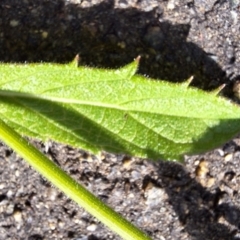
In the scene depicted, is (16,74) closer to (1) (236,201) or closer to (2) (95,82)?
(2) (95,82)

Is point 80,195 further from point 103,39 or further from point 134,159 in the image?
point 103,39

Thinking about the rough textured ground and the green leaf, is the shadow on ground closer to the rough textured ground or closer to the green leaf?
the rough textured ground

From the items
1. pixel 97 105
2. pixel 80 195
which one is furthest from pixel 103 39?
pixel 80 195

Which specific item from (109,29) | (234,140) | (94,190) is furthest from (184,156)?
(109,29)

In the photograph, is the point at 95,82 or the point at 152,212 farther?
the point at 152,212

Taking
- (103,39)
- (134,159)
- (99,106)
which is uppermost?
(103,39)

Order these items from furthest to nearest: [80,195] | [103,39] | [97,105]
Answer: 1. [103,39]
2. [97,105]
3. [80,195]

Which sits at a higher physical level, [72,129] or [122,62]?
[122,62]
